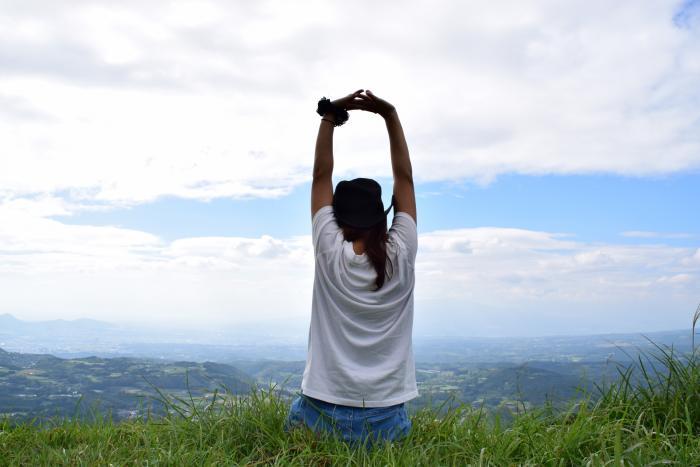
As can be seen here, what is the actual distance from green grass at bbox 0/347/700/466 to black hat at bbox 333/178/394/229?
4.61 feet

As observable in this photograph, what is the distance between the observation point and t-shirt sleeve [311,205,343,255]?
401cm

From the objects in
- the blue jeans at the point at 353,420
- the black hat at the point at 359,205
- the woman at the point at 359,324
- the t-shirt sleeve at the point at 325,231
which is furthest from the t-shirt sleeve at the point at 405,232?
the blue jeans at the point at 353,420

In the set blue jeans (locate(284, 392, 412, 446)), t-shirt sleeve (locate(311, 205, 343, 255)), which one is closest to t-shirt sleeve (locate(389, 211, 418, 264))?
t-shirt sleeve (locate(311, 205, 343, 255))

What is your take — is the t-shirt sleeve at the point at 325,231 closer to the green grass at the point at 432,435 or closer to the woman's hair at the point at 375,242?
the woman's hair at the point at 375,242

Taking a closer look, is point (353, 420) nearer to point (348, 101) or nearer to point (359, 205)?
point (359, 205)

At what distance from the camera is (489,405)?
470cm

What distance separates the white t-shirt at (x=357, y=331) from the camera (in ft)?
12.7

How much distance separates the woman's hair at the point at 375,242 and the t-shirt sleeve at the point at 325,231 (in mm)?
58

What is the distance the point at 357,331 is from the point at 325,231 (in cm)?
69

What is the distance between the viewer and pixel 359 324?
12.9 feet

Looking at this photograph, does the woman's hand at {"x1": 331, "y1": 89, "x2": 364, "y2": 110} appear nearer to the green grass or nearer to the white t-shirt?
the white t-shirt

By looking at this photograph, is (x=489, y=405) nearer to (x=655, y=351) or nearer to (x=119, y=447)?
(x=655, y=351)

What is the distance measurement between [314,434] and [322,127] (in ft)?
7.01

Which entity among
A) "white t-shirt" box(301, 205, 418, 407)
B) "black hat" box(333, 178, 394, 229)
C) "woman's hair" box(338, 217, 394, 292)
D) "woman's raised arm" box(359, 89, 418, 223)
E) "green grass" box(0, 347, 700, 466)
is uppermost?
"woman's raised arm" box(359, 89, 418, 223)
